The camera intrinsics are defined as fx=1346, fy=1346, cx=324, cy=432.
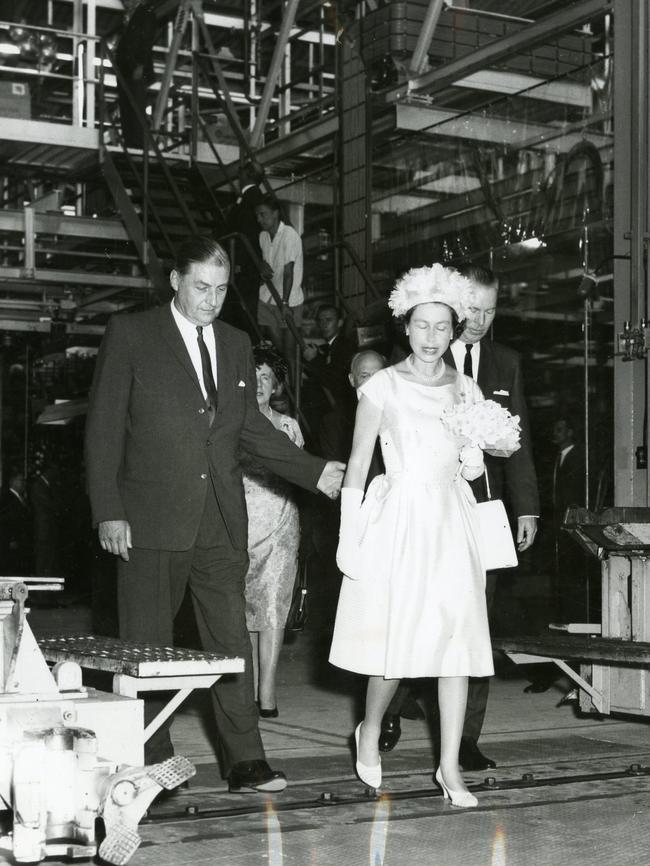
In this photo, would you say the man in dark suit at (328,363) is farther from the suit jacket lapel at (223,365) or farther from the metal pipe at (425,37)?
the suit jacket lapel at (223,365)

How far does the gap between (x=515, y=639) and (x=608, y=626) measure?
0.52 m

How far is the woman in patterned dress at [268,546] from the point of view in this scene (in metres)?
6.83

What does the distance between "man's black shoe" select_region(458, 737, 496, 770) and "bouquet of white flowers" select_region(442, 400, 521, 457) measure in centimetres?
136

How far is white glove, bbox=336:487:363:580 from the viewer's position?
16.1 ft

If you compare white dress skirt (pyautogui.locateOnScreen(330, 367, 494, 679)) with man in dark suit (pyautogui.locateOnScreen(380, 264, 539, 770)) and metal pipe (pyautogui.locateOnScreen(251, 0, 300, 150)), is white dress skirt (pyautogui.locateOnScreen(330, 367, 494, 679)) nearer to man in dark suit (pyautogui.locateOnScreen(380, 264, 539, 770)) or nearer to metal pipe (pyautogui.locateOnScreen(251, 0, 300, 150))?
man in dark suit (pyautogui.locateOnScreen(380, 264, 539, 770))

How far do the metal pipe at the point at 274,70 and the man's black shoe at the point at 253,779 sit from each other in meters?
11.5

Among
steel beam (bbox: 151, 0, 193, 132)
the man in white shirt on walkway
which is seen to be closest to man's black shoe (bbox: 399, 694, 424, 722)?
the man in white shirt on walkway

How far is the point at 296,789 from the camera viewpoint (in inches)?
197

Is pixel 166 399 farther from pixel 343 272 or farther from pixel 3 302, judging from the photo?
pixel 3 302

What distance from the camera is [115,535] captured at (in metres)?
4.83

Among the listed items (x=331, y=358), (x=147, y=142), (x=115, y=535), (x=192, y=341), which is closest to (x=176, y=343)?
(x=192, y=341)

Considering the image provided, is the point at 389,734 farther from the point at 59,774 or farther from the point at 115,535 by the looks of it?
the point at 59,774

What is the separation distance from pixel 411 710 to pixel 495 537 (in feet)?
6.35

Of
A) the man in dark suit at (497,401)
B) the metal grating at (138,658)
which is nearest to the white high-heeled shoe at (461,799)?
the man in dark suit at (497,401)
